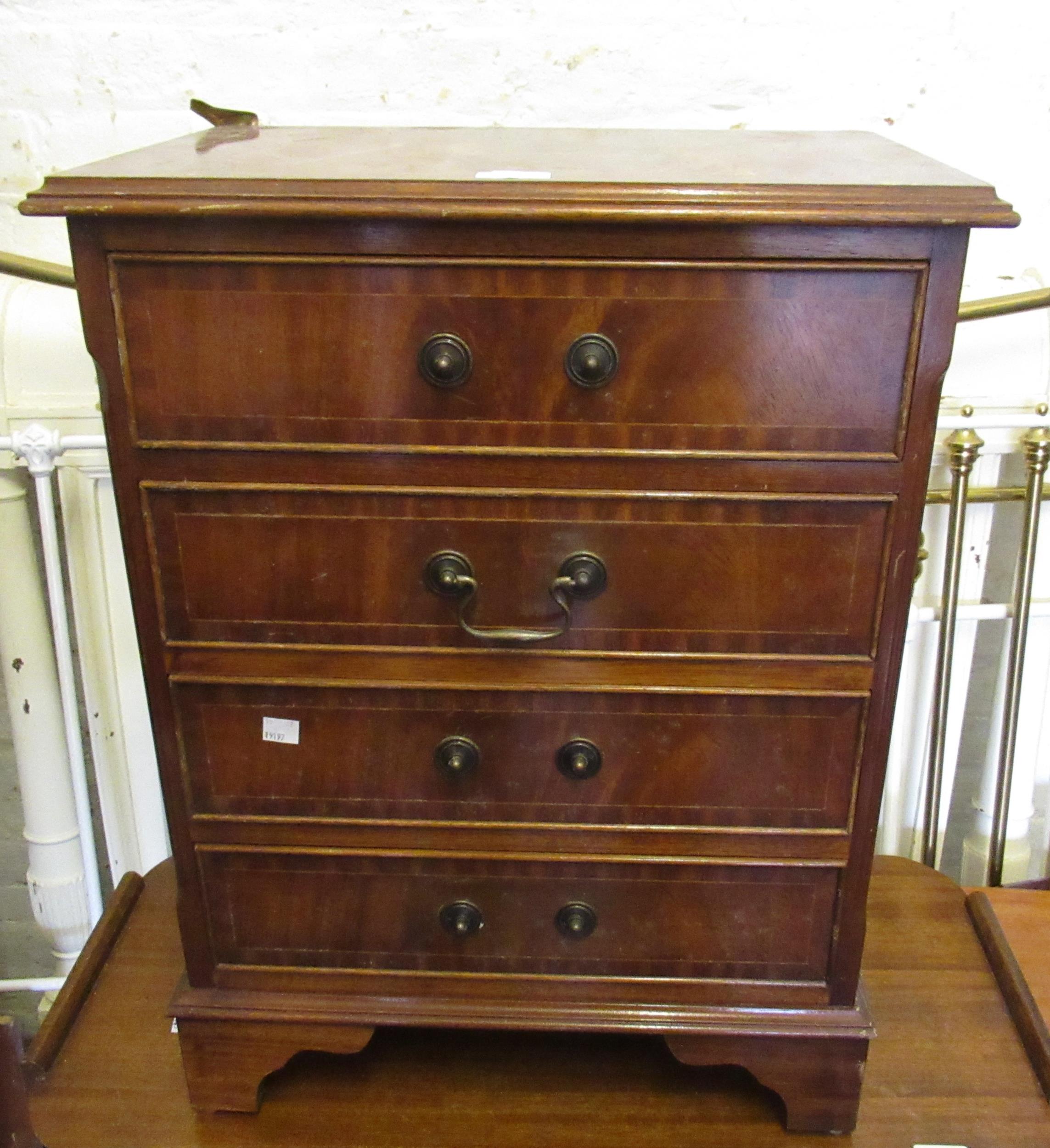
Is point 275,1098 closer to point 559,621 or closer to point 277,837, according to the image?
point 277,837

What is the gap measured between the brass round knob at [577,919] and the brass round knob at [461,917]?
0.08m

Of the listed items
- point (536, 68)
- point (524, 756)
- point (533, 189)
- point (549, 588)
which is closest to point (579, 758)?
point (524, 756)

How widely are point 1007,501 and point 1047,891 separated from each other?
0.56 m

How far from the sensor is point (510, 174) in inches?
33.9

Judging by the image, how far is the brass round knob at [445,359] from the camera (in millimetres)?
857

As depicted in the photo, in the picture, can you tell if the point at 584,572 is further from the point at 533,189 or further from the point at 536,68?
the point at 536,68

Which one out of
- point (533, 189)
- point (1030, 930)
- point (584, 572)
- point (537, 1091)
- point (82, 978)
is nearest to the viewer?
point (533, 189)

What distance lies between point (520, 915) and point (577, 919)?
2.3 inches

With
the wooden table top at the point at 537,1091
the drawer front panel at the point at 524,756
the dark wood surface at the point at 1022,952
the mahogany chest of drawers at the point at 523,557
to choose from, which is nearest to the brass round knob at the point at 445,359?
the mahogany chest of drawers at the point at 523,557

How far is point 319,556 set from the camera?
0.94m

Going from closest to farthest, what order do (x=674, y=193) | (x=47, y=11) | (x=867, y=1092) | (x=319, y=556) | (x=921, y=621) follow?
1. (x=674, y=193)
2. (x=319, y=556)
3. (x=867, y=1092)
4. (x=47, y=11)
5. (x=921, y=621)

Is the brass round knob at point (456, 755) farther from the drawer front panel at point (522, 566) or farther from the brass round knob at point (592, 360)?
the brass round knob at point (592, 360)

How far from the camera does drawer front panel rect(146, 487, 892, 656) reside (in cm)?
91

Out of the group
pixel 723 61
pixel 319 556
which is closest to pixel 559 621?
pixel 319 556
